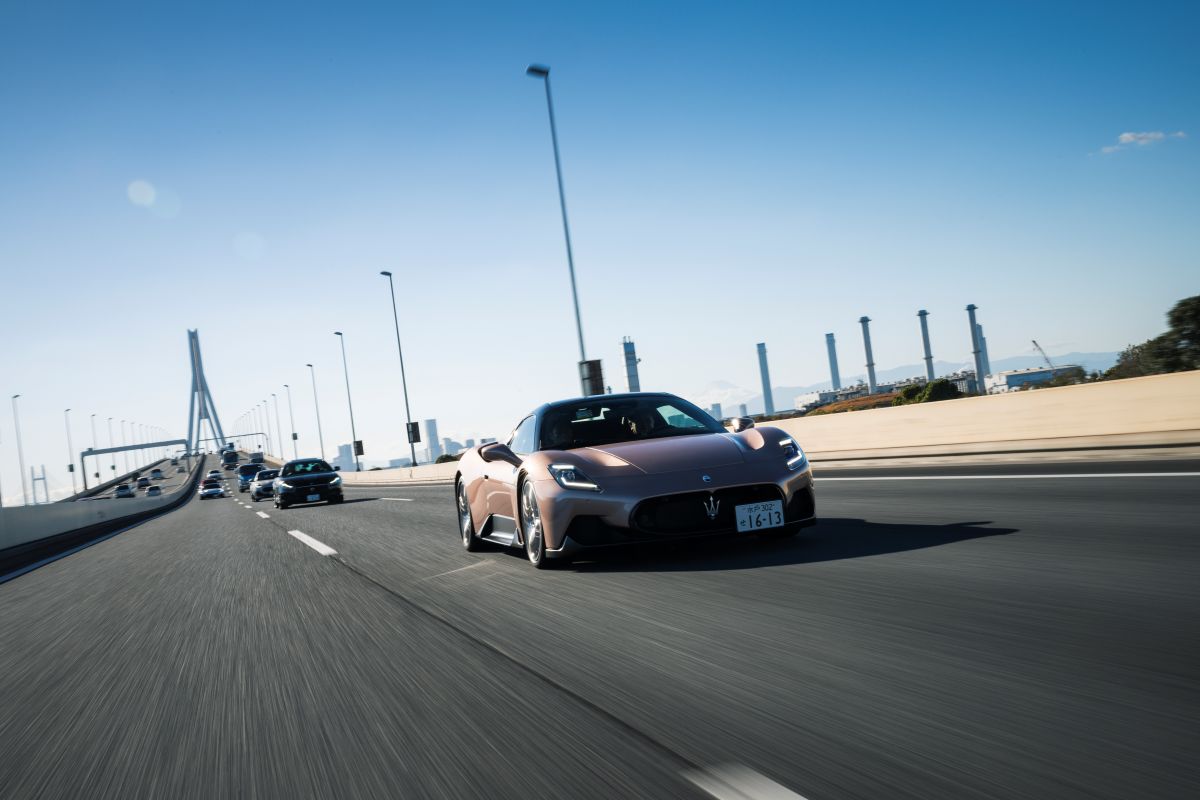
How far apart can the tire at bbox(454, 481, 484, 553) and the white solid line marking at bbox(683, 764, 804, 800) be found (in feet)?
20.8

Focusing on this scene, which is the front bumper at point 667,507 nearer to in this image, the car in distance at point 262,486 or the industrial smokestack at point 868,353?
the car in distance at point 262,486

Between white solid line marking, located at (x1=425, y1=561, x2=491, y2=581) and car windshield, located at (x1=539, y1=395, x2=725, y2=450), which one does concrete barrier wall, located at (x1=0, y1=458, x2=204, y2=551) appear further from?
car windshield, located at (x1=539, y1=395, x2=725, y2=450)

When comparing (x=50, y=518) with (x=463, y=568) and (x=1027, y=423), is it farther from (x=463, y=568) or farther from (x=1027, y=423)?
(x=1027, y=423)

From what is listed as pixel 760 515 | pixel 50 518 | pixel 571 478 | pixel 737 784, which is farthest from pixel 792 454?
pixel 50 518

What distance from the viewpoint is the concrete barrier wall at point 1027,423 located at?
11.0m

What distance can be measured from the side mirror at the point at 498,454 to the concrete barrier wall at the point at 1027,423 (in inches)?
297

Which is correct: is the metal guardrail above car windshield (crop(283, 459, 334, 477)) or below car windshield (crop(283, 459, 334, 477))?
below

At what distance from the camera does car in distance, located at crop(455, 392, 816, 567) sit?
6.33 m

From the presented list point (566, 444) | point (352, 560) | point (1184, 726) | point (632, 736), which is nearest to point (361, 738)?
point (632, 736)

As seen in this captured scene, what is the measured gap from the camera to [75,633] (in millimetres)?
6727

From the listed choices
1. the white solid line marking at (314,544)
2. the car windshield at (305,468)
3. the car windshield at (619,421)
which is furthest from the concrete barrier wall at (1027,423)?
the car windshield at (305,468)

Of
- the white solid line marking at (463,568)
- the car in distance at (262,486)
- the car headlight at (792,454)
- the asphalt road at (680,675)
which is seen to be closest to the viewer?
the asphalt road at (680,675)

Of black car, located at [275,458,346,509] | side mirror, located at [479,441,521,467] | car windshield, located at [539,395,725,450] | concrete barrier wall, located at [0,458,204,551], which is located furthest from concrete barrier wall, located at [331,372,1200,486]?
concrete barrier wall, located at [0,458,204,551]

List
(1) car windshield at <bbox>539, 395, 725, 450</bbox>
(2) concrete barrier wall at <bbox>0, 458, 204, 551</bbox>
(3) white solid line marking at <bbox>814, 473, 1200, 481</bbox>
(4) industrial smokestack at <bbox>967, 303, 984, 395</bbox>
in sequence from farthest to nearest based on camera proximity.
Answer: (4) industrial smokestack at <bbox>967, 303, 984, 395</bbox> → (2) concrete barrier wall at <bbox>0, 458, 204, 551</bbox> → (3) white solid line marking at <bbox>814, 473, 1200, 481</bbox> → (1) car windshield at <bbox>539, 395, 725, 450</bbox>
